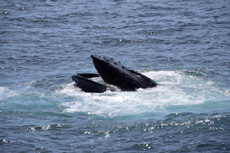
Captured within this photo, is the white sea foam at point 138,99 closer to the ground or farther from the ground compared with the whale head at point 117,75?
closer to the ground

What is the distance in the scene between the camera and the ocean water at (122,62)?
554 inches

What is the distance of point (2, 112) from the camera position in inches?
655

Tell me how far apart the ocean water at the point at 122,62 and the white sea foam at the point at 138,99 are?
0.11 ft

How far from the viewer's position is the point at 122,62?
24828mm

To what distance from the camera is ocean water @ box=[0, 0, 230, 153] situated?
14078 millimetres

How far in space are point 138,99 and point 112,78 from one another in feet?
3.66

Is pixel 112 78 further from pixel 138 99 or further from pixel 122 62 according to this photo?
pixel 122 62

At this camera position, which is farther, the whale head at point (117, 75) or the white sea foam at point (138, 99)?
the whale head at point (117, 75)

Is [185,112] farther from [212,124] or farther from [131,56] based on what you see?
[131,56]

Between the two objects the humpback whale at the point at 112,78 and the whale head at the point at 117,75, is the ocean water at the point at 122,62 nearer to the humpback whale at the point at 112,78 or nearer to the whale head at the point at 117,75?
the humpback whale at the point at 112,78

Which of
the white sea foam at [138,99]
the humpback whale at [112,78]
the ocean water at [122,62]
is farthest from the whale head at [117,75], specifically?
the ocean water at [122,62]

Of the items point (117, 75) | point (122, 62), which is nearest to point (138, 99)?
point (117, 75)

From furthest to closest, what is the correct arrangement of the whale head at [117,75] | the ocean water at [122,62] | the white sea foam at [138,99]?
the whale head at [117,75] < the white sea foam at [138,99] < the ocean water at [122,62]

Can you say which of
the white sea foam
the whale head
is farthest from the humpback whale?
the white sea foam
